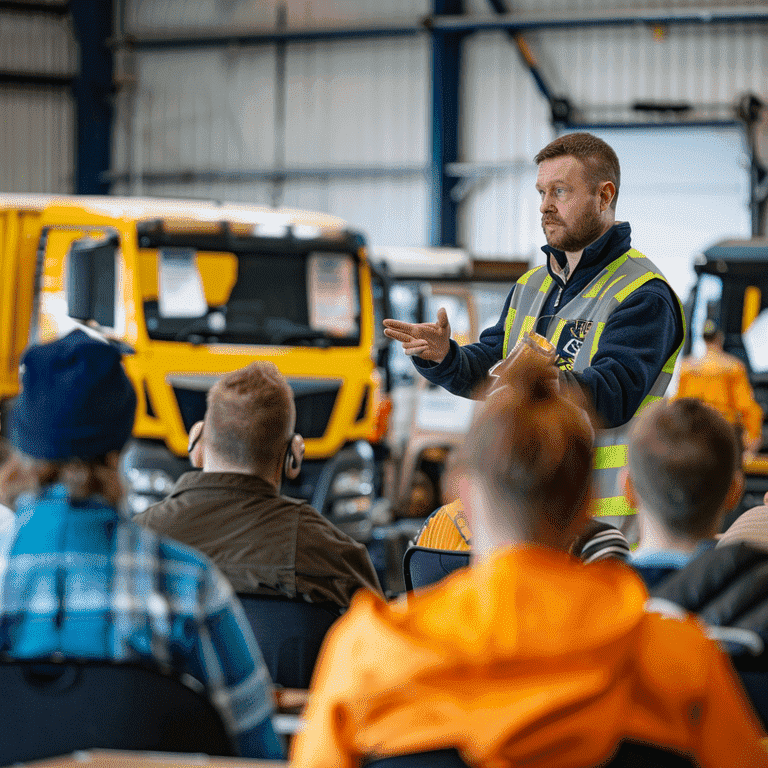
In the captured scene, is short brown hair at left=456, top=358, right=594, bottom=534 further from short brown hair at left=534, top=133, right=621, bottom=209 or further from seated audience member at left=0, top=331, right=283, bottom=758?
short brown hair at left=534, top=133, right=621, bottom=209

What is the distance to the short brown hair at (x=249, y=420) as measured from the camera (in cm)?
287

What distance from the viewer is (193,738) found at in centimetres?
173

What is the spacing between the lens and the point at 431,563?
276cm

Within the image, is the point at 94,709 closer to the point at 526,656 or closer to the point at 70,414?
the point at 70,414

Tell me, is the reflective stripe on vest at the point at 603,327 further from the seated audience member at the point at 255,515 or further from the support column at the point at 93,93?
the support column at the point at 93,93

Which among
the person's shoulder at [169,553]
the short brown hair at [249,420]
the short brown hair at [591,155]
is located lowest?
the person's shoulder at [169,553]

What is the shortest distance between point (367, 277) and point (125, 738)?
6477mm

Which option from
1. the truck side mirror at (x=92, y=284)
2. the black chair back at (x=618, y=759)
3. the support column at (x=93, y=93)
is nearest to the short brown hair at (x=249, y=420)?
the black chair back at (x=618, y=759)

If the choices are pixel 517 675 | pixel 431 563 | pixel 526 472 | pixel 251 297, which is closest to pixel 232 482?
pixel 431 563

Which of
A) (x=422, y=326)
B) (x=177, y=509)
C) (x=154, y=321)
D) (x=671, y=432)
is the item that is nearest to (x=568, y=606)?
(x=671, y=432)

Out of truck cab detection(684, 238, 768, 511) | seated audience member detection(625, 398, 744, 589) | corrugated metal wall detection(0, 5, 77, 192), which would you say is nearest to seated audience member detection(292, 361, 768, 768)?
seated audience member detection(625, 398, 744, 589)

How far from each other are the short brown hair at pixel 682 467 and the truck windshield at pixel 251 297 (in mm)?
5720

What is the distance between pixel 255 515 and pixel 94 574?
880 mm

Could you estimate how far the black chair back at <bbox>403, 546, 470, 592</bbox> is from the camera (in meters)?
2.73
